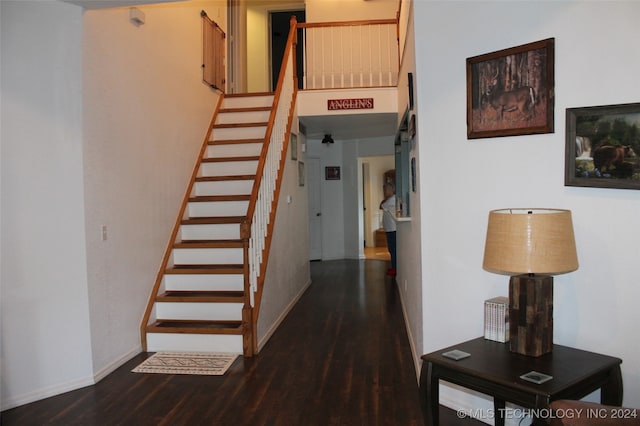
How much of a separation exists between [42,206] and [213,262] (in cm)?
185

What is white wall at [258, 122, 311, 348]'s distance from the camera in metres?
4.56

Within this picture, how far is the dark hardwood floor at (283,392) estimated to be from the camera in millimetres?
2855

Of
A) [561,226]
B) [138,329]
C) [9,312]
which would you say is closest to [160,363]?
[138,329]

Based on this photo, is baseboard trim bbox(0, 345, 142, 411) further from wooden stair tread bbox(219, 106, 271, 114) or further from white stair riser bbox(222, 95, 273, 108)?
white stair riser bbox(222, 95, 273, 108)

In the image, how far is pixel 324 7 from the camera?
7.31 m

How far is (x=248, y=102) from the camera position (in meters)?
6.59

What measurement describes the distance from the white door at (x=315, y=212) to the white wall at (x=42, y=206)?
6.30 m

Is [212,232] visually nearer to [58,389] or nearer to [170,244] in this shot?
[170,244]

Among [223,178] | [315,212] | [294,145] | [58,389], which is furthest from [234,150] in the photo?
[315,212]

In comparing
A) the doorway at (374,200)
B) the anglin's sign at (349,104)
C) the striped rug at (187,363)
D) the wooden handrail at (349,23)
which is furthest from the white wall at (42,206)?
the doorway at (374,200)

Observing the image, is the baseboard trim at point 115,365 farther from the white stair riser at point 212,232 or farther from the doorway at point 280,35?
the doorway at point 280,35

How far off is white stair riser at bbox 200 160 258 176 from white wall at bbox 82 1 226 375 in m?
0.28

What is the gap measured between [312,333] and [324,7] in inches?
204

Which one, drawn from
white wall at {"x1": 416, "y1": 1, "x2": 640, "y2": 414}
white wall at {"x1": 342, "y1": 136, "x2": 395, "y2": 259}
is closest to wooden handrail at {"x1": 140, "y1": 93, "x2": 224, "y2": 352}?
white wall at {"x1": 416, "y1": 1, "x2": 640, "y2": 414}
